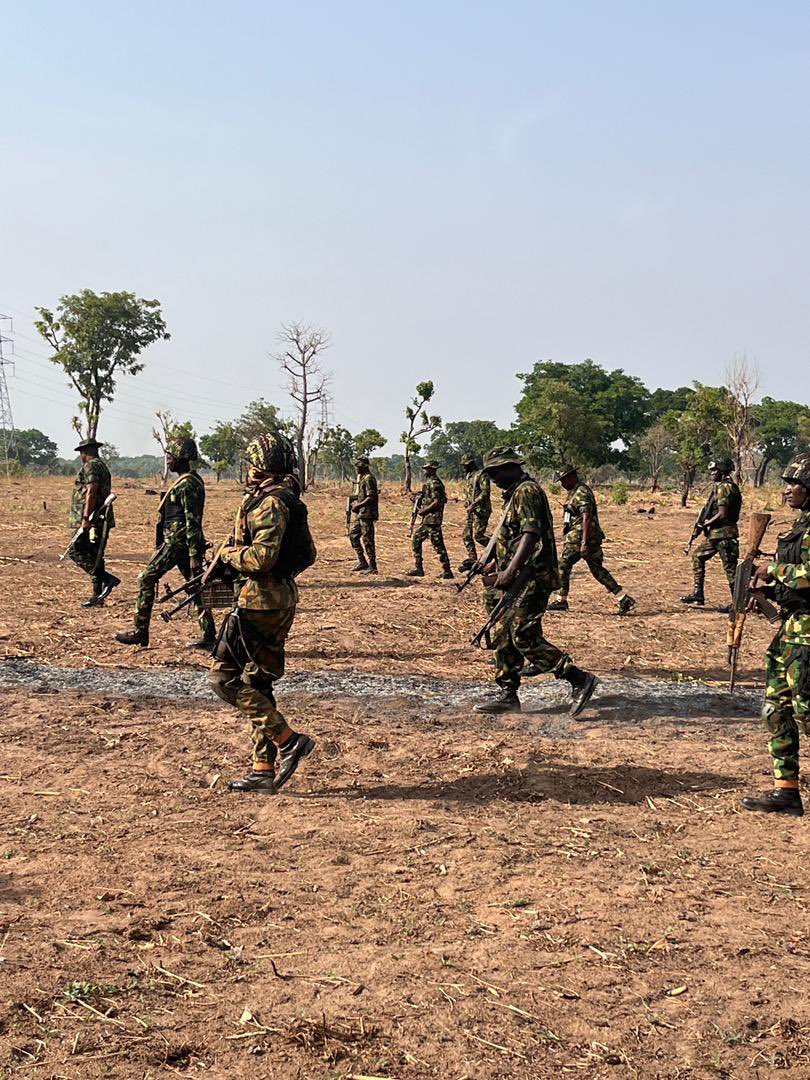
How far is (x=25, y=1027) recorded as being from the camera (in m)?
3.23

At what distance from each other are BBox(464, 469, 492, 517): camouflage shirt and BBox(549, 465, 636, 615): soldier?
6.65ft

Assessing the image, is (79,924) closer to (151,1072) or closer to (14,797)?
(151,1072)

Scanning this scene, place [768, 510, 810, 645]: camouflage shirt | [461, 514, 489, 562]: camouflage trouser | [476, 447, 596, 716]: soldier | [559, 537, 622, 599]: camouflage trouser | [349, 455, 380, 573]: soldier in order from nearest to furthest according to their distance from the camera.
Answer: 1. [768, 510, 810, 645]: camouflage shirt
2. [476, 447, 596, 716]: soldier
3. [559, 537, 622, 599]: camouflage trouser
4. [461, 514, 489, 562]: camouflage trouser
5. [349, 455, 380, 573]: soldier

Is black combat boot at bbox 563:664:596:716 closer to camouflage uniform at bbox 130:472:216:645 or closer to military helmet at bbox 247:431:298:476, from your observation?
A: military helmet at bbox 247:431:298:476

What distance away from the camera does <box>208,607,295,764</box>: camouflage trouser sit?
5.55 m

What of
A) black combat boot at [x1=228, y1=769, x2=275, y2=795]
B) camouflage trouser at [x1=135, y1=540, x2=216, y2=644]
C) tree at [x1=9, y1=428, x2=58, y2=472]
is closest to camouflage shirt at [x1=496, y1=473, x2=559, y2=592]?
black combat boot at [x1=228, y1=769, x2=275, y2=795]

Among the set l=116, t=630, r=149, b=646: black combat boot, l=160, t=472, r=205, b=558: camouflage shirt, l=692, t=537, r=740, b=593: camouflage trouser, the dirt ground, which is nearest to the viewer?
the dirt ground

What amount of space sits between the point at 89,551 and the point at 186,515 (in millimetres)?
2928

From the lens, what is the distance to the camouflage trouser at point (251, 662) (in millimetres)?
5551

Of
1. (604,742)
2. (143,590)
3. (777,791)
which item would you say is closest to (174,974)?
(777,791)

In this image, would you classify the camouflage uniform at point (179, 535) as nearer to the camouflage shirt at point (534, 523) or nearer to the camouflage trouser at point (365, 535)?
the camouflage shirt at point (534, 523)

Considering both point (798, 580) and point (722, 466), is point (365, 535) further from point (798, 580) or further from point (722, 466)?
point (798, 580)

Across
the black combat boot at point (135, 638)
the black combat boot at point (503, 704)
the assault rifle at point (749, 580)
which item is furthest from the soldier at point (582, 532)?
the black combat boot at point (135, 638)

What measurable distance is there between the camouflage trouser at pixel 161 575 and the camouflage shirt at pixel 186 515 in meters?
0.09
